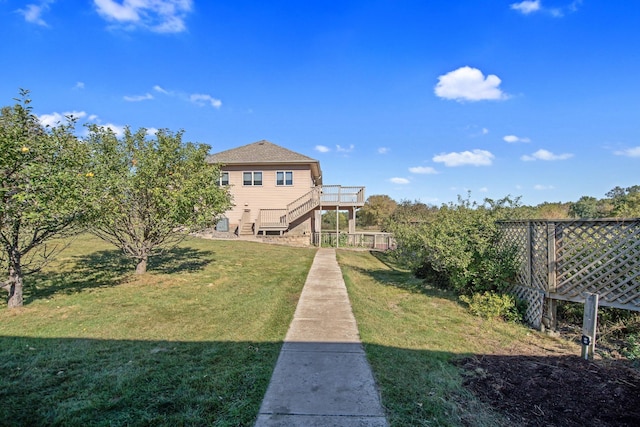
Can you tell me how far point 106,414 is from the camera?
2.64m

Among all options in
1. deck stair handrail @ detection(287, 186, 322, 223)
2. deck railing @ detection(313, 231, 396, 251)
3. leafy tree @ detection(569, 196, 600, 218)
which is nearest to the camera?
leafy tree @ detection(569, 196, 600, 218)

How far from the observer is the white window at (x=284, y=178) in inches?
874

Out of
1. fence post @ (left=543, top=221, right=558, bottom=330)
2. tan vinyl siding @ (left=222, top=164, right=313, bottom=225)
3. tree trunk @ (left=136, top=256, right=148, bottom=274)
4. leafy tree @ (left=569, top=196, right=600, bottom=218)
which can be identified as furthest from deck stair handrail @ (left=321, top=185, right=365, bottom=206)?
fence post @ (left=543, top=221, right=558, bottom=330)

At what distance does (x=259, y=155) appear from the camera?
22.6 m

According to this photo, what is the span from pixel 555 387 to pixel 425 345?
1.52 metres

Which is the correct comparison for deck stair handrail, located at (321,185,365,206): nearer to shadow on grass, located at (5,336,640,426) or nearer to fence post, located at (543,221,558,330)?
fence post, located at (543,221,558,330)

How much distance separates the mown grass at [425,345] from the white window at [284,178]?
14784 millimetres

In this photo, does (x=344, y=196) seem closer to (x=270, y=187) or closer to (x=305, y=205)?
(x=305, y=205)

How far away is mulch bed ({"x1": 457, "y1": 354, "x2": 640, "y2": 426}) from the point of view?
2711 mm

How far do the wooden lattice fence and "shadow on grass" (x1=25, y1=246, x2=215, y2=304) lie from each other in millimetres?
8947

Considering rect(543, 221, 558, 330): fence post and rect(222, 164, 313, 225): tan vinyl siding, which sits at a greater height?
rect(222, 164, 313, 225): tan vinyl siding

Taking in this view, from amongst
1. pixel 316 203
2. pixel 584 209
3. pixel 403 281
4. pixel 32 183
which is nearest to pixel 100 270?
pixel 32 183

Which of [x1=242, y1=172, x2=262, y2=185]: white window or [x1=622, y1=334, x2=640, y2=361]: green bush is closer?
[x1=622, y1=334, x2=640, y2=361]: green bush

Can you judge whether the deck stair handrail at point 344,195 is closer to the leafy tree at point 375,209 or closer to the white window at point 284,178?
the white window at point 284,178
